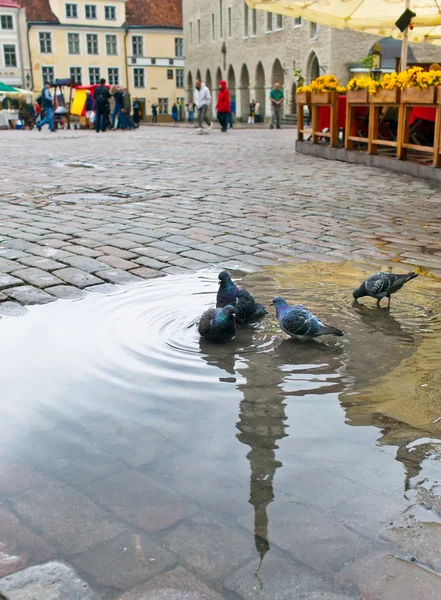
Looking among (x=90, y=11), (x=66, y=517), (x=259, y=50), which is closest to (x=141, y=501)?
(x=66, y=517)

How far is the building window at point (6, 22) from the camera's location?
60094 millimetres

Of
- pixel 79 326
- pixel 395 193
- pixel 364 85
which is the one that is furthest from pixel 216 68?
pixel 79 326

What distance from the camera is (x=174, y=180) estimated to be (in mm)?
10680

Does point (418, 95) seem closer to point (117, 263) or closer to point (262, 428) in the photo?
point (117, 263)

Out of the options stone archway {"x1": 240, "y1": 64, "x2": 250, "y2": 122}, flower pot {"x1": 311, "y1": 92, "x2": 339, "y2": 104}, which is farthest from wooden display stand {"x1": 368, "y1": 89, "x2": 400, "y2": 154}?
stone archway {"x1": 240, "y1": 64, "x2": 250, "y2": 122}

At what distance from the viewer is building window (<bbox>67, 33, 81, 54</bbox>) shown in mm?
62969

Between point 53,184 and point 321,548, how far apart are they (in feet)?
29.5

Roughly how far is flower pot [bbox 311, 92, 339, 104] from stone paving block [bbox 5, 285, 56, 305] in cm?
1085

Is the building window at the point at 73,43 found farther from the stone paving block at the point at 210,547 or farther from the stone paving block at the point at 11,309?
the stone paving block at the point at 210,547

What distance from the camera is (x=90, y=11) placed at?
2498 inches

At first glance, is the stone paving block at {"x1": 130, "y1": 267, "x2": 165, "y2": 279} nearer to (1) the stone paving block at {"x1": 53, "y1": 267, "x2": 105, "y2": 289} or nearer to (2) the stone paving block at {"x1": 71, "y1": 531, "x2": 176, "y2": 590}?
(1) the stone paving block at {"x1": 53, "y1": 267, "x2": 105, "y2": 289}

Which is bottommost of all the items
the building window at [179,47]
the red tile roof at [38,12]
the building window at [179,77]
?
the building window at [179,77]

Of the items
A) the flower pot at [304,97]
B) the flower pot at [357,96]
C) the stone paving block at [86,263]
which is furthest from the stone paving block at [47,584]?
the flower pot at [304,97]

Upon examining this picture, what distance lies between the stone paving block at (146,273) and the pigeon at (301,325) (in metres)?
1.63
